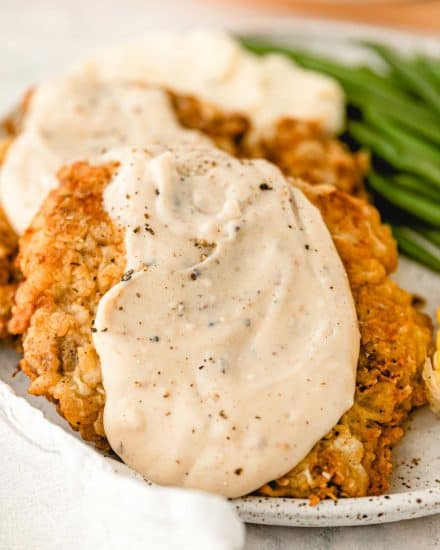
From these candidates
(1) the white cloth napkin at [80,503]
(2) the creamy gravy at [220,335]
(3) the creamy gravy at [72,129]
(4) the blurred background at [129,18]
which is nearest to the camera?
(1) the white cloth napkin at [80,503]

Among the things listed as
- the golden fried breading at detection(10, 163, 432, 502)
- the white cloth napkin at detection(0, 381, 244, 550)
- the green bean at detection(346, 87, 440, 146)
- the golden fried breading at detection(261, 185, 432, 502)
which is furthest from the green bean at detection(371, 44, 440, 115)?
the white cloth napkin at detection(0, 381, 244, 550)

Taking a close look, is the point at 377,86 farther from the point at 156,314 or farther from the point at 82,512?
the point at 82,512

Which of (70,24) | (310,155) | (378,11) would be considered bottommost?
(70,24)

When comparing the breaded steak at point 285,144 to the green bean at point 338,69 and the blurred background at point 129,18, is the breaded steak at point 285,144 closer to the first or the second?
the green bean at point 338,69

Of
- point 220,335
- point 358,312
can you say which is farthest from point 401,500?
point 220,335

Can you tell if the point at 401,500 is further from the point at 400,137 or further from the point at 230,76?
the point at 230,76

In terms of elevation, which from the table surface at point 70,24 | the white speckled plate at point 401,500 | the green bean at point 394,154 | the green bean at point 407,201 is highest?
the green bean at point 394,154

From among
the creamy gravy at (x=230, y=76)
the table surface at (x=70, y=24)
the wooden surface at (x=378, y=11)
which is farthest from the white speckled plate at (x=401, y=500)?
the table surface at (x=70, y=24)
